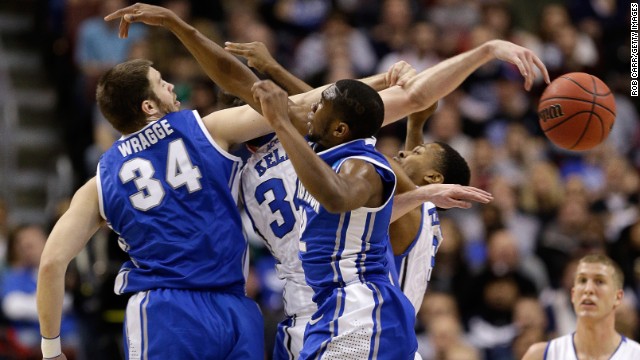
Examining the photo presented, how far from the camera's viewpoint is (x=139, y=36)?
1246 centimetres

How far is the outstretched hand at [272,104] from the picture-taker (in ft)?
15.4

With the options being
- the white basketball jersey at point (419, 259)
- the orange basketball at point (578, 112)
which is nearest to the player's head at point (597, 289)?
the orange basketball at point (578, 112)

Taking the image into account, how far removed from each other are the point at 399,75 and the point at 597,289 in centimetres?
209

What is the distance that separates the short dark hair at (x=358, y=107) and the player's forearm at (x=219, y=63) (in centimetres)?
72

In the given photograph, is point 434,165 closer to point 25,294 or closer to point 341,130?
point 341,130

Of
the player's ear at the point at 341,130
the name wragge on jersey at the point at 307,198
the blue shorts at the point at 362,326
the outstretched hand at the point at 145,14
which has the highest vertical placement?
the outstretched hand at the point at 145,14

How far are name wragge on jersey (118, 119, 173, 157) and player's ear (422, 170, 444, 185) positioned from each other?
145cm

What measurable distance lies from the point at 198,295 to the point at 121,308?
4.20 meters

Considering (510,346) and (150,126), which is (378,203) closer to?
(150,126)

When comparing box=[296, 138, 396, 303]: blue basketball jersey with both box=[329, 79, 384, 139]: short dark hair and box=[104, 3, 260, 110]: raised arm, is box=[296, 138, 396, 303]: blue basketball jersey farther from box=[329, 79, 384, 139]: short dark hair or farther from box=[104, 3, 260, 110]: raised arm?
box=[104, 3, 260, 110]: raised arm

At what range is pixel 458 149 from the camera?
41.1ft

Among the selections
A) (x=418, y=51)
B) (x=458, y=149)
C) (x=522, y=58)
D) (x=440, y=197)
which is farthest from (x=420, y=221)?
(x=418, y=51)

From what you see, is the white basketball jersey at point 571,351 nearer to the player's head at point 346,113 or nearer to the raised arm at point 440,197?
the raised arm at point 440,197

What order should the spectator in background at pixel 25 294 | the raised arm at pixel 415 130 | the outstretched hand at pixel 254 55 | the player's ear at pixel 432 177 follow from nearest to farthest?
the player's ear at pixel 432 177 → the outstretched hand at pixel 254 55 → the raised arm at pixel 415 130 → the spectator in background at pixel 25 294
